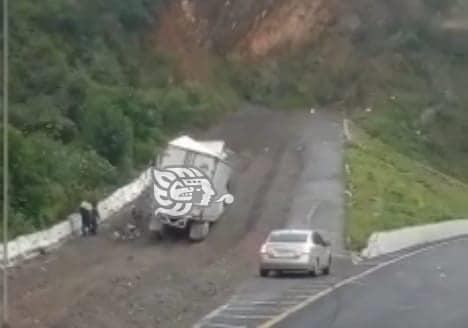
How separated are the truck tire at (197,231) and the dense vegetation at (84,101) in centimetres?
423

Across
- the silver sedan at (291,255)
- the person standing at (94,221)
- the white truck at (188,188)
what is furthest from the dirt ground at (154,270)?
the silver sedan at (291,255)

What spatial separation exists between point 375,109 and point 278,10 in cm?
1413

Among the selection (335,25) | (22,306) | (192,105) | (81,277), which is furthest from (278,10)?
(22,306)

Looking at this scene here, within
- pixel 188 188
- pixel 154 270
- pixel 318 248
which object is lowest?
pixel 154 270

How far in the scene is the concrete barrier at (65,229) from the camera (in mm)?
40562

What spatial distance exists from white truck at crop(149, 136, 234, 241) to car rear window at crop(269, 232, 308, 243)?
5445mm

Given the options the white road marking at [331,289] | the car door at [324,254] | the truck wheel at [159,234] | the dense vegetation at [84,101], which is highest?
the dense vegetation at [84,101]

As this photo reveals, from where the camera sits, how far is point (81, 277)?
3806cm

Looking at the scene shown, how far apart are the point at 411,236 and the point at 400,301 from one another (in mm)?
20067

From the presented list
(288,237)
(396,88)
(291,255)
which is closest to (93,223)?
(288,237)

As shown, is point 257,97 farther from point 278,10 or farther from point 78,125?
point 78,125

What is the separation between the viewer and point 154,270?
134ft

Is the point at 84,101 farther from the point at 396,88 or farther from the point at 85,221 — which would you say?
the point at 396,88

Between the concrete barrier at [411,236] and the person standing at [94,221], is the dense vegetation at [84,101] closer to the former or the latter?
the person standing at [94,221]
